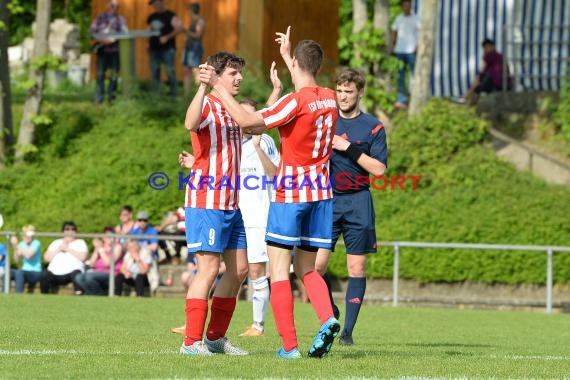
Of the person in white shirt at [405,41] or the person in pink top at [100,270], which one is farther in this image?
the person in white shirt at [405,41]

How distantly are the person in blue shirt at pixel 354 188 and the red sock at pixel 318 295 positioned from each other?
2.28m

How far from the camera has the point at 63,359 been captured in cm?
926

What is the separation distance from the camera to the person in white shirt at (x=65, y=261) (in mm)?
21875

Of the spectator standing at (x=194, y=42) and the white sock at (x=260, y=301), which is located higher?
the spectator standing at (x=194, y=42)

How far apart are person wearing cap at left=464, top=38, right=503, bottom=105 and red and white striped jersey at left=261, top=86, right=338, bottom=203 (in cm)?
1704

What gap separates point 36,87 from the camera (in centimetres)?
2689

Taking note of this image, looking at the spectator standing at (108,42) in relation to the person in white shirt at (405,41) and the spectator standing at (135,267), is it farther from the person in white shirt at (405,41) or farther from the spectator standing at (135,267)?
the spectator standing at (135,267)

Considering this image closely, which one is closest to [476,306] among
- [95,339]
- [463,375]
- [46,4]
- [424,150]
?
[424,150]

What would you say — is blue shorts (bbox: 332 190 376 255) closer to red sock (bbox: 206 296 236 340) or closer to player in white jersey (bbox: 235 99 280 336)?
player in white jersey (bbox: 235 99 280 336)

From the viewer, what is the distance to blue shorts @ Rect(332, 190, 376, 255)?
12320 mm

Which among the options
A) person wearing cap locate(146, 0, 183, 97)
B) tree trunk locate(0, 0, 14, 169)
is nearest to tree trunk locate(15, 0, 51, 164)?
tree trunk locate(0, 0, 14, 169)

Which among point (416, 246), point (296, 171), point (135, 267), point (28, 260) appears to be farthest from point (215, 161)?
point (28, 260)

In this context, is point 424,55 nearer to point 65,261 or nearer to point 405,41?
point 405,41

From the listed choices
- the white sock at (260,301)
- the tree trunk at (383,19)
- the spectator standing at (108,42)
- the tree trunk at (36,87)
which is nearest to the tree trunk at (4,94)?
the tree trunk at (36,87)
